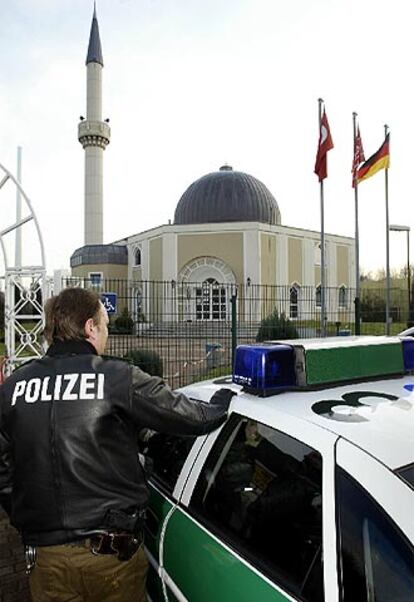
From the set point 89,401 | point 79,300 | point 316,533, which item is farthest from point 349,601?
point 79,300

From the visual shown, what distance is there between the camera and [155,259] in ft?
123

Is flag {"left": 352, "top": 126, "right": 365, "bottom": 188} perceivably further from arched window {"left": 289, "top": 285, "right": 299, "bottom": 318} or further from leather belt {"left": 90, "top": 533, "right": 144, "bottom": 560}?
leather belt {"left": 90, "top": 533, "right": 144, "bottom": 560}

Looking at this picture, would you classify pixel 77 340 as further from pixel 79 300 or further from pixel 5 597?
pixel 5 597

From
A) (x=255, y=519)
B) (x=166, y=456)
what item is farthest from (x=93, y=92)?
(x=255, y=519)

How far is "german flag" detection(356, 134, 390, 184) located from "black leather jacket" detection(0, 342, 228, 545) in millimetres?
16389

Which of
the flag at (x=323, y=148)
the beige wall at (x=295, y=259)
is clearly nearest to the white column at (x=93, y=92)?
the beige wall at (x=295, y=259)

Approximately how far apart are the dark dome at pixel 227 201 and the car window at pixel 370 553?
126ft

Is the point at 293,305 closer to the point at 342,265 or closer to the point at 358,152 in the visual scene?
the point at 358,152

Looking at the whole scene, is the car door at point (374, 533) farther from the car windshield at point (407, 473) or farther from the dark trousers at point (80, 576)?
the dark trousers at point (80, 576)

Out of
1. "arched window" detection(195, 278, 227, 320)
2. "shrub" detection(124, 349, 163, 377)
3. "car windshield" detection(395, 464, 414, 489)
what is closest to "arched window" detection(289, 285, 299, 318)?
"arched window" detection(195, 278, 227, 320)

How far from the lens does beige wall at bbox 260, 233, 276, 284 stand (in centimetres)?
3591

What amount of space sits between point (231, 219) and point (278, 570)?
126 ft

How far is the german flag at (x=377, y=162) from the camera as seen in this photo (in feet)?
53.3

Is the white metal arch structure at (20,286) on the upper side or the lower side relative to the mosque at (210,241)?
lower
